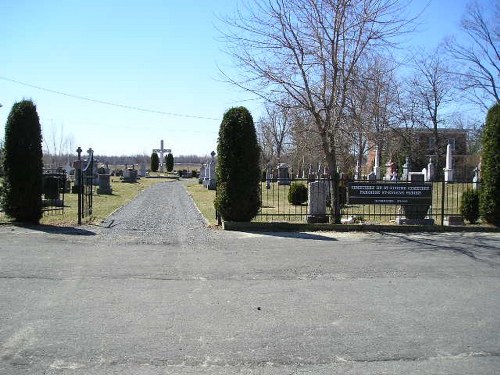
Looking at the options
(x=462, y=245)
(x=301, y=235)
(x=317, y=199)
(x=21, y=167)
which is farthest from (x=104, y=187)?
(x=462, y=245)

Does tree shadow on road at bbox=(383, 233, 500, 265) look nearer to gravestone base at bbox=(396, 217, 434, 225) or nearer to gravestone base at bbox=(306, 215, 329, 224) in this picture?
gravestone base at bbox=(396, 217, 434, 225)

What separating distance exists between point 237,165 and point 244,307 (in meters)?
7.54

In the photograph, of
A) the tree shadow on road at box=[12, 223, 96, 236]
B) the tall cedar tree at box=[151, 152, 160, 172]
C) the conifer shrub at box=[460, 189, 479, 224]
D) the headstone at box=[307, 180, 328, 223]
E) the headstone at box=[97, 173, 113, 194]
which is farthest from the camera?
the tall cedar tree at box=[151, 152, 160, 172]

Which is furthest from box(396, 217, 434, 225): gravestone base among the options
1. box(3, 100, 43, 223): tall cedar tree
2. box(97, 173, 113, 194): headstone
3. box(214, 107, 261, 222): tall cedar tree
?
box(97, 173, 113, 194): headstone

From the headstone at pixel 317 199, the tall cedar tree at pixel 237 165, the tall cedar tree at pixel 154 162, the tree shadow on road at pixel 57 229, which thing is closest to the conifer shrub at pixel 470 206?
the headstone at pixel 317 199

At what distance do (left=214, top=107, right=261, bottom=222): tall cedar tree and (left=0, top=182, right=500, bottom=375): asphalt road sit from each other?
2.43m

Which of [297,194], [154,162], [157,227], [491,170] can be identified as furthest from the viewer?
[154,162]

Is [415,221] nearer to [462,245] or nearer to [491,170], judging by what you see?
[491,170]

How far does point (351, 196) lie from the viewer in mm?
13914

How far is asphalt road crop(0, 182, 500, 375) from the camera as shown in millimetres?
4488

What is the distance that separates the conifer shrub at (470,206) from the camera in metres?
15.2

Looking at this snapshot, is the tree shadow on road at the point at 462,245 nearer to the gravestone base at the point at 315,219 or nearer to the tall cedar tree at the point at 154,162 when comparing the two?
the gravestone base at the point at 315,219

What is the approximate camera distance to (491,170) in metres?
14.0

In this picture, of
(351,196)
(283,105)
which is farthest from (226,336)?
(283,105)
